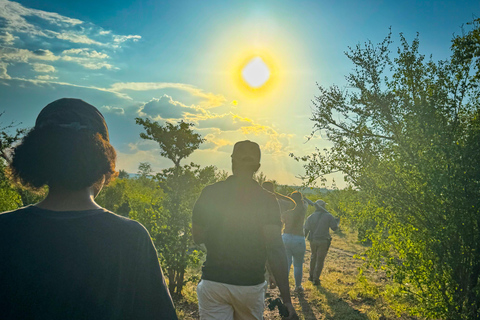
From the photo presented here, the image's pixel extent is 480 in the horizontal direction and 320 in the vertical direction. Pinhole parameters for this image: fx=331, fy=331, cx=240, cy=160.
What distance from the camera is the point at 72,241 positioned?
1.06 m

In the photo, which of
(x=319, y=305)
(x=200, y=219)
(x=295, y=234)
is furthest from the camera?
(x=295, y=234)

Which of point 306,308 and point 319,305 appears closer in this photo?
point 306,308

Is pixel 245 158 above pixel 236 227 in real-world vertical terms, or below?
above

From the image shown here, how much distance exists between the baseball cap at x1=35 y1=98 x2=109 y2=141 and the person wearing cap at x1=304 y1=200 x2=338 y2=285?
7.73 metres

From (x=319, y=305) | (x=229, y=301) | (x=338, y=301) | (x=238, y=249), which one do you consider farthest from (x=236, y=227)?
(x=338, y=301)

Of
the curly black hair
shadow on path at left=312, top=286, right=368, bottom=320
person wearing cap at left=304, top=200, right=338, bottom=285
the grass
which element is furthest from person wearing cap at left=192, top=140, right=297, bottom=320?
person wearing cap at left=304, top=200, right=338, bottom=285

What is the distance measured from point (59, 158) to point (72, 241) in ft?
1.02

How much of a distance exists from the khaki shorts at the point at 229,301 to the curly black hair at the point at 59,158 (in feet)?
5.68

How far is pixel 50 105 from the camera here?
1217 millimetres

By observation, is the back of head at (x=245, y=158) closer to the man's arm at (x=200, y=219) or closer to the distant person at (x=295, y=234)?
the man's arm at (x=200, y=219)

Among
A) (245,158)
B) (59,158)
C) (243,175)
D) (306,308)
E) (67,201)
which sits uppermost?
(245,158)

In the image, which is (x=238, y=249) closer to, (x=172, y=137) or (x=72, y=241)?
(x=72, y=241)

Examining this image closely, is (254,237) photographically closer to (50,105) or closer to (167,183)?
(50,105)

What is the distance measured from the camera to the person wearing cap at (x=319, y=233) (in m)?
8.45
